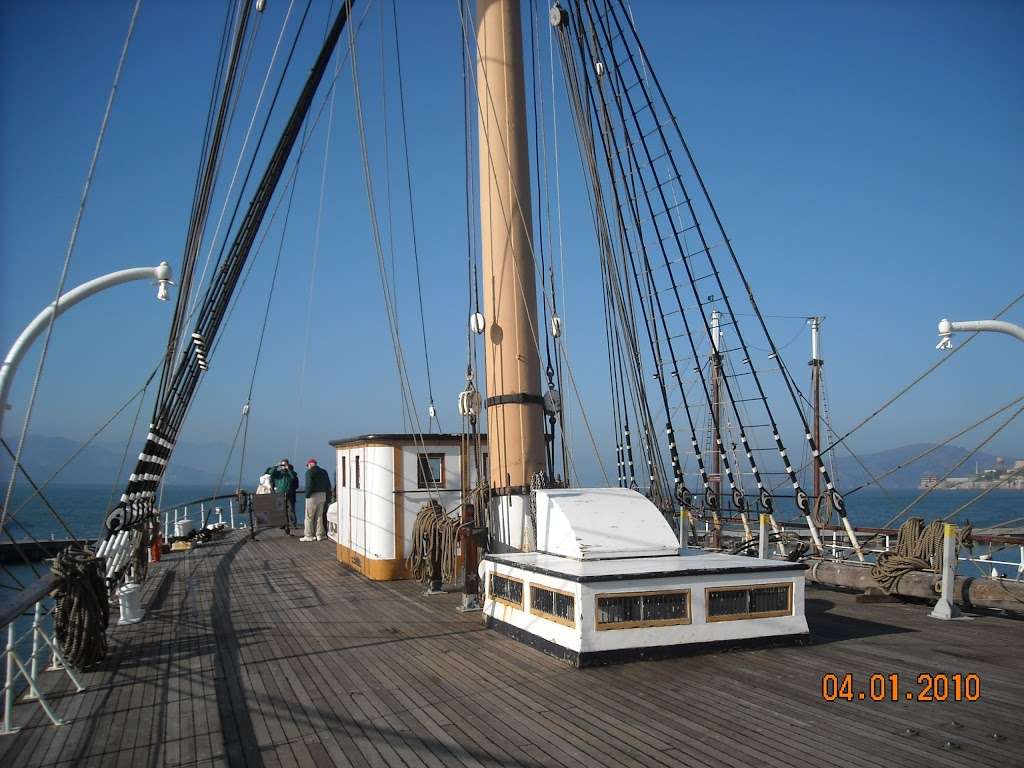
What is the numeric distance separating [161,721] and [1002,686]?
6286 mm

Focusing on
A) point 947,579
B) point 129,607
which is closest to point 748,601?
point 947,579

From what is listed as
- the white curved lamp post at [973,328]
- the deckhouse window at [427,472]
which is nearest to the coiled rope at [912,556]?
the white curved lamp post at [973,328]

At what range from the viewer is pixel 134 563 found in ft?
34.9

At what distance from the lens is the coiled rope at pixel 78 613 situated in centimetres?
710

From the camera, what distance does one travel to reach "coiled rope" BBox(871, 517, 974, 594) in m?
10.0

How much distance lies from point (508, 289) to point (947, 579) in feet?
20.4

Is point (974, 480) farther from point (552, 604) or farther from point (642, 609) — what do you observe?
point (552, 604)

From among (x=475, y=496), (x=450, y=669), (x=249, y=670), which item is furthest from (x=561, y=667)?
(x=475, y=496)

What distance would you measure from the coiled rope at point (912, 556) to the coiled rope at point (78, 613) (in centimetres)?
902

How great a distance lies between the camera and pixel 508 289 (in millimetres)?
10164

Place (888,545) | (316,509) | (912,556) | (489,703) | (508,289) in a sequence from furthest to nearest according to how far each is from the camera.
→ (316,509)
(888,545)
(912,556)
(508,289)
(489,703)

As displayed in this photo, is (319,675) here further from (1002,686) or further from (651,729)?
(1002,686)

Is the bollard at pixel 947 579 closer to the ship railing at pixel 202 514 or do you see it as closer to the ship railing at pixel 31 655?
the ship railing at pixel 31 655

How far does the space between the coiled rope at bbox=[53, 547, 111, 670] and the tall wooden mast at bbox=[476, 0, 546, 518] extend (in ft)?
15.2
